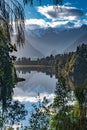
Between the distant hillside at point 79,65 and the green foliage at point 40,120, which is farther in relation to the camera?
the distant hillside at point 79,65

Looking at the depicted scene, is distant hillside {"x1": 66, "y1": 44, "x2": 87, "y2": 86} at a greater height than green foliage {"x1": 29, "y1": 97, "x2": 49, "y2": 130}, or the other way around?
green foliage {"x1": 29, "y1": 97, "x2": 49, "y2": 130}

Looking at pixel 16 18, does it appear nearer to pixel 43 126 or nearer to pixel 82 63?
pixel 43 126

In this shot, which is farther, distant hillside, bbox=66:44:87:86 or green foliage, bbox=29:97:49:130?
distant hillside, bbox=66:44:87:86

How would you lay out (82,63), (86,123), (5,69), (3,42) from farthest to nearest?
(82,63) → (86,123) → (5,69) → (3,42)

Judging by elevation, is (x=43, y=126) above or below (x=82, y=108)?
below

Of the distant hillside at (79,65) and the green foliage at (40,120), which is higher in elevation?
the green foliage at (40,120)

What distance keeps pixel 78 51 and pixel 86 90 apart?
174m

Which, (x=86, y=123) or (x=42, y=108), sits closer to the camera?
(x=86, y=123)

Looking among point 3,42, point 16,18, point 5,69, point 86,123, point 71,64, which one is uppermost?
point 16,18

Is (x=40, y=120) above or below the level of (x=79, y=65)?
above

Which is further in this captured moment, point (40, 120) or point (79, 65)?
point (79, 65)

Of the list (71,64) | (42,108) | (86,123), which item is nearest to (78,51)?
(71,64)

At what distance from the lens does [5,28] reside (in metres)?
4.76

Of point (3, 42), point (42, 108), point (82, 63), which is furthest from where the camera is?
point (82, 63)
